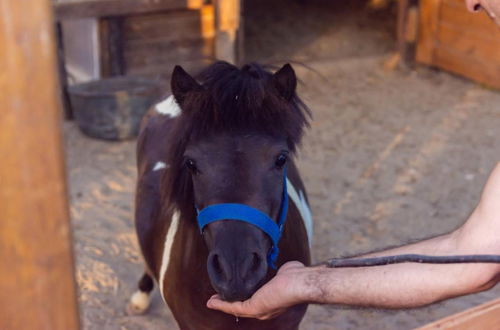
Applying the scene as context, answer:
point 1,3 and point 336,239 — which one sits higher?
point 1,3

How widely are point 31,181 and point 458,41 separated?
22.8ft

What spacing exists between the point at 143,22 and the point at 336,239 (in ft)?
10.4

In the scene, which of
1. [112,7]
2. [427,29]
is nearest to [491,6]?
[112,7]

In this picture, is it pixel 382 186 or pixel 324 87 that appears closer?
pixel 382 186

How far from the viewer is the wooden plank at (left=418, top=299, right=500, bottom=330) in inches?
55.2

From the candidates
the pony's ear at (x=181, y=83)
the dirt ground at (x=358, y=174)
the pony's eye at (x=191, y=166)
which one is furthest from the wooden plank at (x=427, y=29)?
the pony's eye at (x=191, y=166)

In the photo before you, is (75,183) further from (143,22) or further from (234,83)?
(234,83)

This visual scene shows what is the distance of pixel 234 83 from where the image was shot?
202 centimetres

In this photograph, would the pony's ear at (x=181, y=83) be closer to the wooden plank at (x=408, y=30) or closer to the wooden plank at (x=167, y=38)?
the wooden plank at (x=167, y=38)

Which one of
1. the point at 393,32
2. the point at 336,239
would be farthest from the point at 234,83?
the point at 393,32

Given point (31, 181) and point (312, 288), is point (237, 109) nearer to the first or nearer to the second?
point (312, 288)

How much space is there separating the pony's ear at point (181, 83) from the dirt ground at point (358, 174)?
58cm

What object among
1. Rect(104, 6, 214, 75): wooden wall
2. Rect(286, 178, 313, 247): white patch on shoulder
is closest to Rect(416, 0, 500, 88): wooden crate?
Rect(104, 6, 214, 75): wooden wall

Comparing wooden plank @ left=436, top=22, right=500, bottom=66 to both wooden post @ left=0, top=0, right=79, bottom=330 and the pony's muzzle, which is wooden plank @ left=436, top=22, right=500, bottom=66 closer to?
the pony's muzzle
